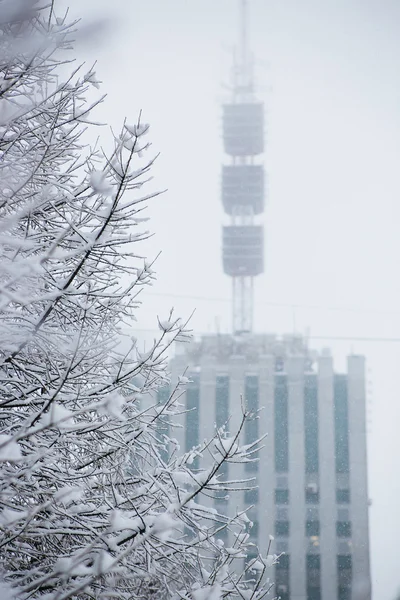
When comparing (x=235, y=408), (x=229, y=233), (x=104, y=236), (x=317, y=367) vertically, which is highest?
(x=229, y=233)

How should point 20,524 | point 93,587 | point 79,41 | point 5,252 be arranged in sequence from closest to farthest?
point 79,41
point 20,524
point 5,252
point 93,587

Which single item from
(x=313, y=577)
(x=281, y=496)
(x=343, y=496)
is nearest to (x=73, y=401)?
(x=281, y=496)

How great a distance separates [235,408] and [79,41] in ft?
87.4

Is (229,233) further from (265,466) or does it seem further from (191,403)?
(265,466)

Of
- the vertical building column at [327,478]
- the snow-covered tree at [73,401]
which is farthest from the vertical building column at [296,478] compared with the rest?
the snow-covered tree at [73,401]

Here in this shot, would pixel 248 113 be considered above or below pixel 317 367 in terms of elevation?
above

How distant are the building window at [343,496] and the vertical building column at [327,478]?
26cm

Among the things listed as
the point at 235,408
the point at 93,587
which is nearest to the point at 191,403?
the point at 235,408

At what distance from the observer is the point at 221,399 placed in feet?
92.1

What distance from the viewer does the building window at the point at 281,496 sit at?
25.1 meters

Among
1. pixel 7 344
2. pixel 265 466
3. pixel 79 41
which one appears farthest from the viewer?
pixel 265 466

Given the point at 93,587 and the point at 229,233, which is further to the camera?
the point at 229,233

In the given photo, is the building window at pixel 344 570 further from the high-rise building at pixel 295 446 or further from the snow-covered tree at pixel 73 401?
the snow-covered tree at pixel 73 401

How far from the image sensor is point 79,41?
1.98 meters
